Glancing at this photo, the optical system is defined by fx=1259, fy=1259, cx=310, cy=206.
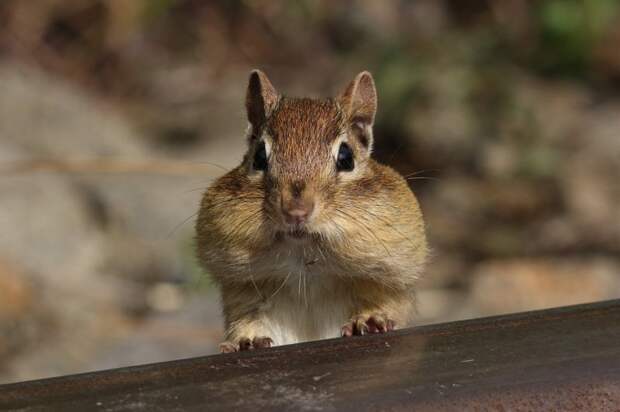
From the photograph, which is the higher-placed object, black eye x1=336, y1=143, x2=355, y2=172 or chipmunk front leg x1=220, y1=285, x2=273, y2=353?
black eye x1=336, y1=143, x2=355, y2=172

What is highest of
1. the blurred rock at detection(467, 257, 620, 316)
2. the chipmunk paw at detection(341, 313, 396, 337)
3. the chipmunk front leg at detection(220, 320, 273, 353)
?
the blurred rock at detection(467, 257, 620, 316)

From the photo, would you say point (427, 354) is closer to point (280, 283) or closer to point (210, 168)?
point (280, 283)

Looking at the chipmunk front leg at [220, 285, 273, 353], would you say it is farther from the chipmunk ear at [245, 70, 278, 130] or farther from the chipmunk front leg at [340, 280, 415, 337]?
the chipmunk ear at [245, 70, 278, 130]

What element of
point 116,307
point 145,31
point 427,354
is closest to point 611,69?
point 145,31

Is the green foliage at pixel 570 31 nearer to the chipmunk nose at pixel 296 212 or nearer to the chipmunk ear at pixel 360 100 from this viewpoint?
the chipmunk ear at pixel 360 100

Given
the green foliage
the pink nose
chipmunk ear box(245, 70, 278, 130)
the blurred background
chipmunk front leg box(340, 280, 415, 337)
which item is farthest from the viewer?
the green foliage

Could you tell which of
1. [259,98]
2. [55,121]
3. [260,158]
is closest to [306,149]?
[260,158]

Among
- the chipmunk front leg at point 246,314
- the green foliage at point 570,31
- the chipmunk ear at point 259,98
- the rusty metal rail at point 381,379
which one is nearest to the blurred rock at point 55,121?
the green foliage at point 570,31

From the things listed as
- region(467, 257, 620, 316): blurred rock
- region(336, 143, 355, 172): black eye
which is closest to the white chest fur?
→ region(336, 143, 355, 172): black eye
